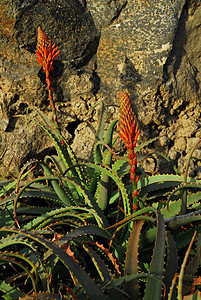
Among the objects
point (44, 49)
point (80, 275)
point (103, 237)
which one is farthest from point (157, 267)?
point (44, 49)

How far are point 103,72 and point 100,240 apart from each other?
49.2 inches

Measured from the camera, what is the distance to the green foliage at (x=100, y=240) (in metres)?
1.18

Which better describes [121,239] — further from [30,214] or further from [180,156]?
[180,156]

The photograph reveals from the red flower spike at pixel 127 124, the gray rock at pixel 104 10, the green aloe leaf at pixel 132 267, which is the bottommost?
the green aloe leaf at pixel 132 267

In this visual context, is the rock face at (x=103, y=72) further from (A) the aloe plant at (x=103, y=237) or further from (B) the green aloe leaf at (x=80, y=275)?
(B) the green aloe leaf at (x=80, y=275)

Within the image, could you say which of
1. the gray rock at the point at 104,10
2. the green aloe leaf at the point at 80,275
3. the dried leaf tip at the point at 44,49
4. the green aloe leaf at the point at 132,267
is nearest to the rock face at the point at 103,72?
the gray rock at the point at 104,10

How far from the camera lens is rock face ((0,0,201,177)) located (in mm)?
2281

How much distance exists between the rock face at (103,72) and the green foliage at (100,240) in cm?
28

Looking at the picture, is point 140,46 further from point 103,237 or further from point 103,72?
point 103,237

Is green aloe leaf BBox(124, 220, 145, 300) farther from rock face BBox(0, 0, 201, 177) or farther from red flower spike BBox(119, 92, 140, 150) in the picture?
rock face BBox(0, 0, 201, 177)

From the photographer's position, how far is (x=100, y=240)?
64.4 inches

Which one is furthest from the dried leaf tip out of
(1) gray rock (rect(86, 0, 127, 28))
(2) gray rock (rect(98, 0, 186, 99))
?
(1) gray rock (rect(86, 0, 127, 28))

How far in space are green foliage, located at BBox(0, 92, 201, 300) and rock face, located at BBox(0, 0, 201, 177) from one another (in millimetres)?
284

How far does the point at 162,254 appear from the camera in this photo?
121cm
